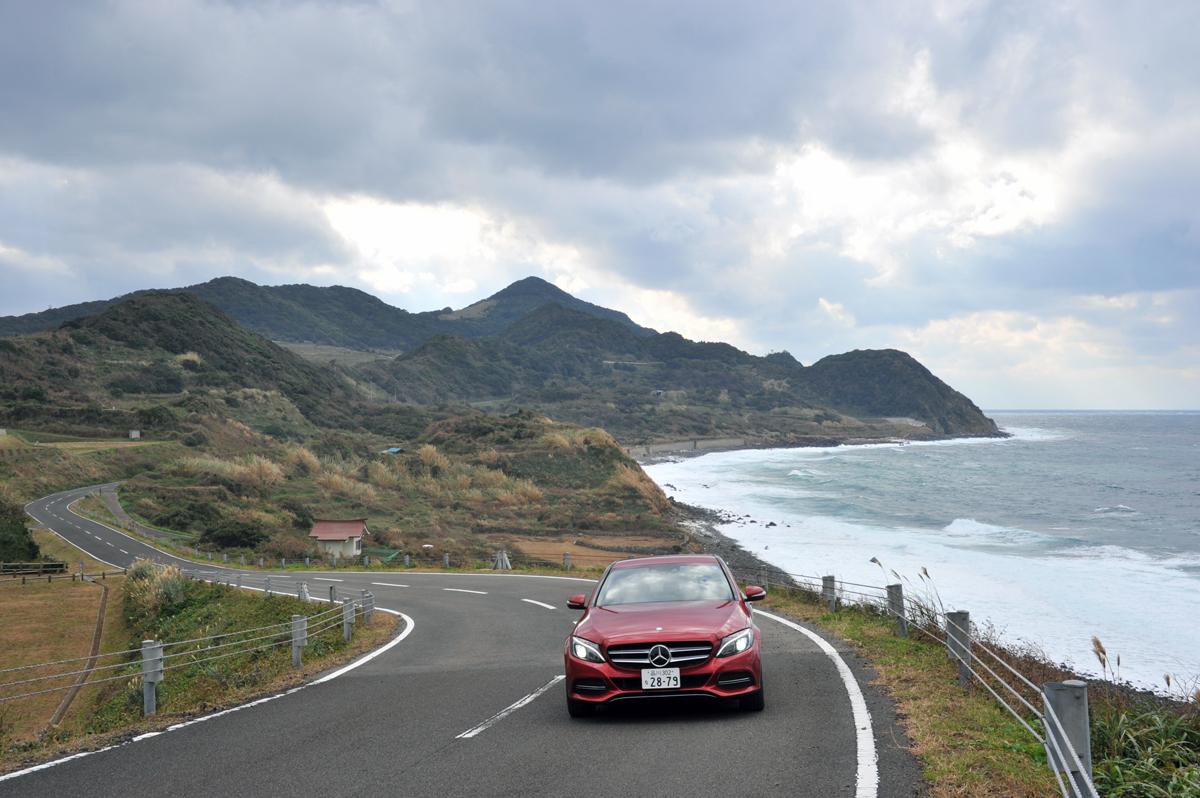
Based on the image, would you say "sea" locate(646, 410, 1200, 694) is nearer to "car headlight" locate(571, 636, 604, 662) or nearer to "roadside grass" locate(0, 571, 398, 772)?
"car headlight" locate(571, 636, 604, 662)

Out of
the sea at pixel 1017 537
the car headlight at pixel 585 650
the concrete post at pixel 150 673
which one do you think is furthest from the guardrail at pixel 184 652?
the sea at pixel 1017 537

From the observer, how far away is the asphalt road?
611 centimetres

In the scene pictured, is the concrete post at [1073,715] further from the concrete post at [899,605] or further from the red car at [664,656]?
the concrete post at [899,605]

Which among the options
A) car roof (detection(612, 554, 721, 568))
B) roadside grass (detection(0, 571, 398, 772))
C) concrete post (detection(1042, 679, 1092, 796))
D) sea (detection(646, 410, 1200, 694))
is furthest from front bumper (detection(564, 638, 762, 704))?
roadside grass (detection(0, 571, 398, 772))

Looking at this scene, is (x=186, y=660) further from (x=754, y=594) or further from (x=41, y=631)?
(x=754, y=594)

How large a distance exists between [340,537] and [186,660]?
105 ft

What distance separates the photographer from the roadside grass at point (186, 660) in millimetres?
9555

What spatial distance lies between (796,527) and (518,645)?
47.8m

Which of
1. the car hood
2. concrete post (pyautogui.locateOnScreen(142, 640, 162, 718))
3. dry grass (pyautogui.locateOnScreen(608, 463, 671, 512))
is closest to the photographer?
the car hood

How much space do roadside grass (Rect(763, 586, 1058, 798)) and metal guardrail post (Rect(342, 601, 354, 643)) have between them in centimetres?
889

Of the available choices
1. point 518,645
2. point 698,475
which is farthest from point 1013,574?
point 698,475

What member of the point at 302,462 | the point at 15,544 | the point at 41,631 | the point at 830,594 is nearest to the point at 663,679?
the point at 830,594

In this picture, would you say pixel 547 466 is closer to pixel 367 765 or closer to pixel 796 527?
pixel 796 527

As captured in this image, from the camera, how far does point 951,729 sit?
23.7ft
